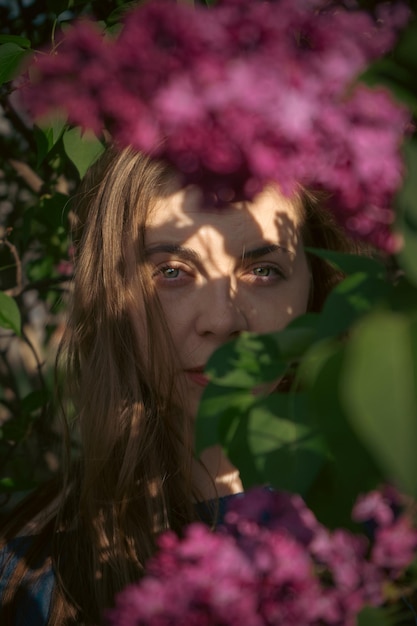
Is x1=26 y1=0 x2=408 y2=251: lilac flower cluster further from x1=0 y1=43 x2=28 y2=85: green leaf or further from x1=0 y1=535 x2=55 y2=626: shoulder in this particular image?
x1=0 y1=535 x2=55 y2=626: shoulder

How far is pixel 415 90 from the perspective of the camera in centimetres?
49

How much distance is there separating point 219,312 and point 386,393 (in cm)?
75

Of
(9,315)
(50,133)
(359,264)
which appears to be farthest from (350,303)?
(9,315)

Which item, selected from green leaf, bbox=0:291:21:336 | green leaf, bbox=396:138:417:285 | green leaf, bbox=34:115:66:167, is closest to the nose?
green leaf, bbox=34:115:66:167

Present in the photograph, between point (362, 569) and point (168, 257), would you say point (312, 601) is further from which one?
point (168, 257)

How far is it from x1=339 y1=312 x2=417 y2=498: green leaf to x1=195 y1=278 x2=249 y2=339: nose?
709 millimetres

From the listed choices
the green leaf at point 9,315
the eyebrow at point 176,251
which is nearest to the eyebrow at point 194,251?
the eyebrow at point 176,251

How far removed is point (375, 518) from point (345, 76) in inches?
11.9

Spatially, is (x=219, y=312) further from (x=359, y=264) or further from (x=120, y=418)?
(x=359, y=264)

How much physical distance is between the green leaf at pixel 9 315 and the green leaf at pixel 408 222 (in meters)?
1.27

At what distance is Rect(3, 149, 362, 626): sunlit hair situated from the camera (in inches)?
52.7

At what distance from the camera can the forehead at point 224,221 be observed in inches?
47.5

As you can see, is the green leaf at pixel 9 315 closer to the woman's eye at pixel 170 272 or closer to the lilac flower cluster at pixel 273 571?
the woman's eye at pixel 170 272

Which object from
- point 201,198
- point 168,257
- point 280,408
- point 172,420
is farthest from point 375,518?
point 172,420
